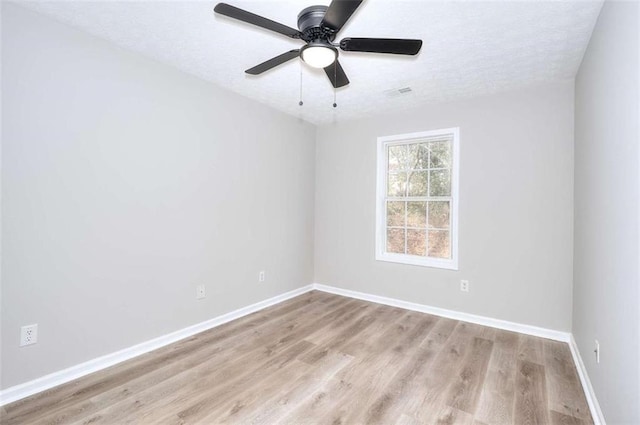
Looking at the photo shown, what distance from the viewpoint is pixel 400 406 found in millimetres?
1941

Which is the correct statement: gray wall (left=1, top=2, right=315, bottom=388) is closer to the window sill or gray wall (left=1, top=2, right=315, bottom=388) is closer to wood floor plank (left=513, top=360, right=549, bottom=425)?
the window sill

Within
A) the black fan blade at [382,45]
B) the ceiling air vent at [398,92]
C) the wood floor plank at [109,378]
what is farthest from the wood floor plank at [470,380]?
the ceiling air vent at [398,92]

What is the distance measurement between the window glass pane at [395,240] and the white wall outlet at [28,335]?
3567mm

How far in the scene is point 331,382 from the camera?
220cm

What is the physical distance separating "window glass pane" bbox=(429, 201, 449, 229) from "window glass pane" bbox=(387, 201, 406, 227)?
0.38 meters

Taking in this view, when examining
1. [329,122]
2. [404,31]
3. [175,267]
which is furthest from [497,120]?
[175,267]

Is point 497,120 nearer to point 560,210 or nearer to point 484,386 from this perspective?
point 560,210

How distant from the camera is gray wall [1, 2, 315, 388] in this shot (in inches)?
76.9

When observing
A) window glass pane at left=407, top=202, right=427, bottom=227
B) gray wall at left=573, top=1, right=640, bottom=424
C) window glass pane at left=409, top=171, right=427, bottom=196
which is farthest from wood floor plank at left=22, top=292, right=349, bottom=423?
gray wall at left=573, top=1, right=640, bottom=424

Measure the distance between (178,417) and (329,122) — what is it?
3.84m

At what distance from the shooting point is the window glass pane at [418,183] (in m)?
3.82

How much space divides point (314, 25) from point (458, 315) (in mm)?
3312

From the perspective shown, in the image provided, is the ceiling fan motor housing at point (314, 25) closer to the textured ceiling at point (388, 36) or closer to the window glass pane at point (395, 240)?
the textured ceiling at point (388, 36)

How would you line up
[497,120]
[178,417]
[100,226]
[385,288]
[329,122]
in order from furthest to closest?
1. [329,122]
2. [385,288]
3. [497,120]
4. [100,226]
5. [178,417]
